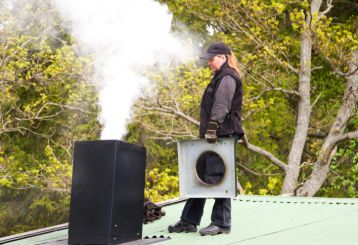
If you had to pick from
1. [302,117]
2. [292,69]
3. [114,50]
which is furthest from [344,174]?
[114,50]

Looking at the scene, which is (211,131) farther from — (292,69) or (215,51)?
(292,69)

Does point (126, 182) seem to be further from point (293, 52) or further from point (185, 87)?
A: point (293, 52)

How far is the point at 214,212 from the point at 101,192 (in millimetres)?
992

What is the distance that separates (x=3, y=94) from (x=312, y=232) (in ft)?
32.4

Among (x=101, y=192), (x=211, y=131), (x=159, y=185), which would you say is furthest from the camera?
(x=159, y=185)

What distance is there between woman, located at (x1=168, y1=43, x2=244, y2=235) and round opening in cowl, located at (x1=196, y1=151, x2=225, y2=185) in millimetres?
164

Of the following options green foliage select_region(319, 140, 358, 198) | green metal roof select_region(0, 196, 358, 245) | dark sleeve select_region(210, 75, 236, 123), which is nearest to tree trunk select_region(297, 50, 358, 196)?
green foliage select_region(319, 140, 358, 198)

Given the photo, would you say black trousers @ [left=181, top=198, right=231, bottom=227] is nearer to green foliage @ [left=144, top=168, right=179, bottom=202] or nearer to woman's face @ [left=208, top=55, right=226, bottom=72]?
woman's face @ [left=208, top=55, right=226, bottom=72]

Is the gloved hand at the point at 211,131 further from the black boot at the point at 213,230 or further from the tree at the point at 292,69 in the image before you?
the tree at the point at 292,69

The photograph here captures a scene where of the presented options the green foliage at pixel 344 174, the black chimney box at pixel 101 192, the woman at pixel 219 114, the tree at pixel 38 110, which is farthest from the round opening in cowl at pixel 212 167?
the green foliage at pixel 344 174

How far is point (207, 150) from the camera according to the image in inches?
226

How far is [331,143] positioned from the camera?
1545cm

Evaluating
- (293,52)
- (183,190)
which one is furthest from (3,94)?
(183,190)

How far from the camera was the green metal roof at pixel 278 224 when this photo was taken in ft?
17.9
